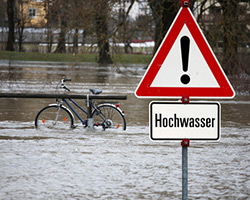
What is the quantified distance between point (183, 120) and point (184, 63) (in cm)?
46

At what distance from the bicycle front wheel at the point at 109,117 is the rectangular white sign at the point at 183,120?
727 cm

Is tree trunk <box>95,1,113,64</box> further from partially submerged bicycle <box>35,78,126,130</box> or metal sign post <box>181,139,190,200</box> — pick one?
metal sign post <box>181,139,190,200</box>

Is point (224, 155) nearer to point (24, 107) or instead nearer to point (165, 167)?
point (165, 167)

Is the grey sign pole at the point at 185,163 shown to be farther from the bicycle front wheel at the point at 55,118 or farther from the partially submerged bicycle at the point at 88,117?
the bicycle front wheel at the point at 55,118

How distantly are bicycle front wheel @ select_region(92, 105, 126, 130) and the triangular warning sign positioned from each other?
283 inches

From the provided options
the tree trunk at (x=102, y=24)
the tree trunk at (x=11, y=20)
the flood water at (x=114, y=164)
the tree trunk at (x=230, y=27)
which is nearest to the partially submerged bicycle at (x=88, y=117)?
the flood water at (x=114, y=164)

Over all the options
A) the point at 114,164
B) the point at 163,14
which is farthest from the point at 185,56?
the point at 163,14

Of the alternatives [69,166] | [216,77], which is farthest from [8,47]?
[216,77]

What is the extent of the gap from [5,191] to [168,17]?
16.3 m

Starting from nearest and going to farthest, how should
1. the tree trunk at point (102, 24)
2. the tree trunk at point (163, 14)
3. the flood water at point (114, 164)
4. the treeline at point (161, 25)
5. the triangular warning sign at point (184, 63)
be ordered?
the triangular warning sign at point (184, 63) → the flood water at point (114, 164) → the treeline at point (161, 25) → the tree trunk at point (102, 24) → the tree trunk at point (163, 14)

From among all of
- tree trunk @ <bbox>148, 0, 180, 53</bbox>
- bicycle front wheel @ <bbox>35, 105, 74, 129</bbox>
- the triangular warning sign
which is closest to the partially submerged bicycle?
bicycle front wheel @ <bbox>35, 105, 74, 129</bbox>

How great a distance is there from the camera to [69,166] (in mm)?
8781

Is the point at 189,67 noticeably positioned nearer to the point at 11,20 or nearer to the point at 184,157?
the point at 184,157

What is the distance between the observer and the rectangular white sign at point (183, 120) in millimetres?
5016
